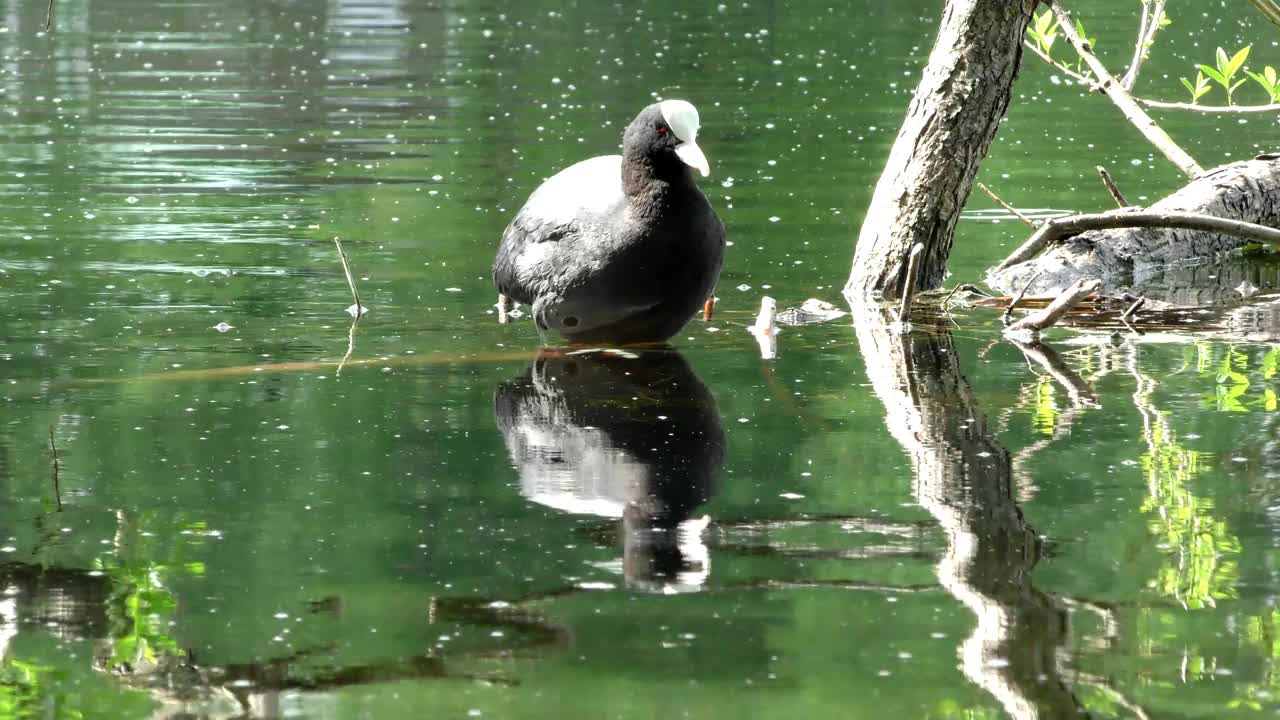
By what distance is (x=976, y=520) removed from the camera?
5.39 meters

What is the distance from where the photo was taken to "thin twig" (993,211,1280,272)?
23.6ft

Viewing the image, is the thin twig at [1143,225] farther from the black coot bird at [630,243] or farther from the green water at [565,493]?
the black coot bird at [630,243]

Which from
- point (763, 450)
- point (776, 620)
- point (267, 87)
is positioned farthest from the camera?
point (267, 87)

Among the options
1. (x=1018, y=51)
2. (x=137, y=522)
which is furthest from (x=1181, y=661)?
(x=1018, y=51)

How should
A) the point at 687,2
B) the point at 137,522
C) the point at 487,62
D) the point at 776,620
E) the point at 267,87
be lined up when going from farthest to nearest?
the point at 687,2 → the point at 487,62 → the point at 267,87 → the point at 137,522 → the point at 776,620

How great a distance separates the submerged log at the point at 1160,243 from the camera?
9.79m

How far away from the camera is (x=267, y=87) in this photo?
20750mm

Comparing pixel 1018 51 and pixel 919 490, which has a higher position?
pixel 1018 51

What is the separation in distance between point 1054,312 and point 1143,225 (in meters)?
0.68

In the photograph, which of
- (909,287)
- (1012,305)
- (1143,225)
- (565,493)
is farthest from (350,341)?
(1143,225)

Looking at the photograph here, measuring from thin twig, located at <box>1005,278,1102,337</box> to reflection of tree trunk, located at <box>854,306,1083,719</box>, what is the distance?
1.17 ft

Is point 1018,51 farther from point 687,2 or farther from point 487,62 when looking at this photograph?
point 687,2

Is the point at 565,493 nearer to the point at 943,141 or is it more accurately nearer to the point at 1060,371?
the point at 1060,371

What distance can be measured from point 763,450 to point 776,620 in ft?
5.59
